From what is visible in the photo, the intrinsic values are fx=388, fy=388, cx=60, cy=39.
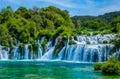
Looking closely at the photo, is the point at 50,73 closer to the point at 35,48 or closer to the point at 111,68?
the point at 111,68

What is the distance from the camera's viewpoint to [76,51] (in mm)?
55406

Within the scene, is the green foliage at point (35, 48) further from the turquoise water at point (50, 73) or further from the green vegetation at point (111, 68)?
the green vegetation at point (111, 68)

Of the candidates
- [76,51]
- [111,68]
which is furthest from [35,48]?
[111,68]

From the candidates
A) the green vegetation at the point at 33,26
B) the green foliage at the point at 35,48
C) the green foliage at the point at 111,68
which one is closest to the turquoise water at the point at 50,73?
the green foliage at the point at 111,68

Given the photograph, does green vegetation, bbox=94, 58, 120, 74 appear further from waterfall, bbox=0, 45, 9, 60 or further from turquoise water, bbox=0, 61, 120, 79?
waterfall, bbox=0, 45, 9, 60

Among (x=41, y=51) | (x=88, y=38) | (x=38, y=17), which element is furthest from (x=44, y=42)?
(x=38, y=17)

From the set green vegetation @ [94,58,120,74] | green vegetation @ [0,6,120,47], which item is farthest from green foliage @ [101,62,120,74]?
green vegetation @ [0,6,120,47]

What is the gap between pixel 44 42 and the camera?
63750 millimetres

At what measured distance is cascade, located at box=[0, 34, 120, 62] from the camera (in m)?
53.0

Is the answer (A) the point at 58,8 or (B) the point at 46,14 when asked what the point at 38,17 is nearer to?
(B) the point at 46,14

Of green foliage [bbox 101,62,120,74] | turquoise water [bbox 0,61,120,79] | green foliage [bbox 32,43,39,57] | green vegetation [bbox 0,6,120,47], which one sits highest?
green vegetation [bbox 0,6,120,47]

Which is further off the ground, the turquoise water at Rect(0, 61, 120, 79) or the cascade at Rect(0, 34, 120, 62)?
the cascade at Rect(0, 34, 120, 62)

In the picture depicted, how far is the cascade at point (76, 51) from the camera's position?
5303 centimetres

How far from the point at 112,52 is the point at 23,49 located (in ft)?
52.5
